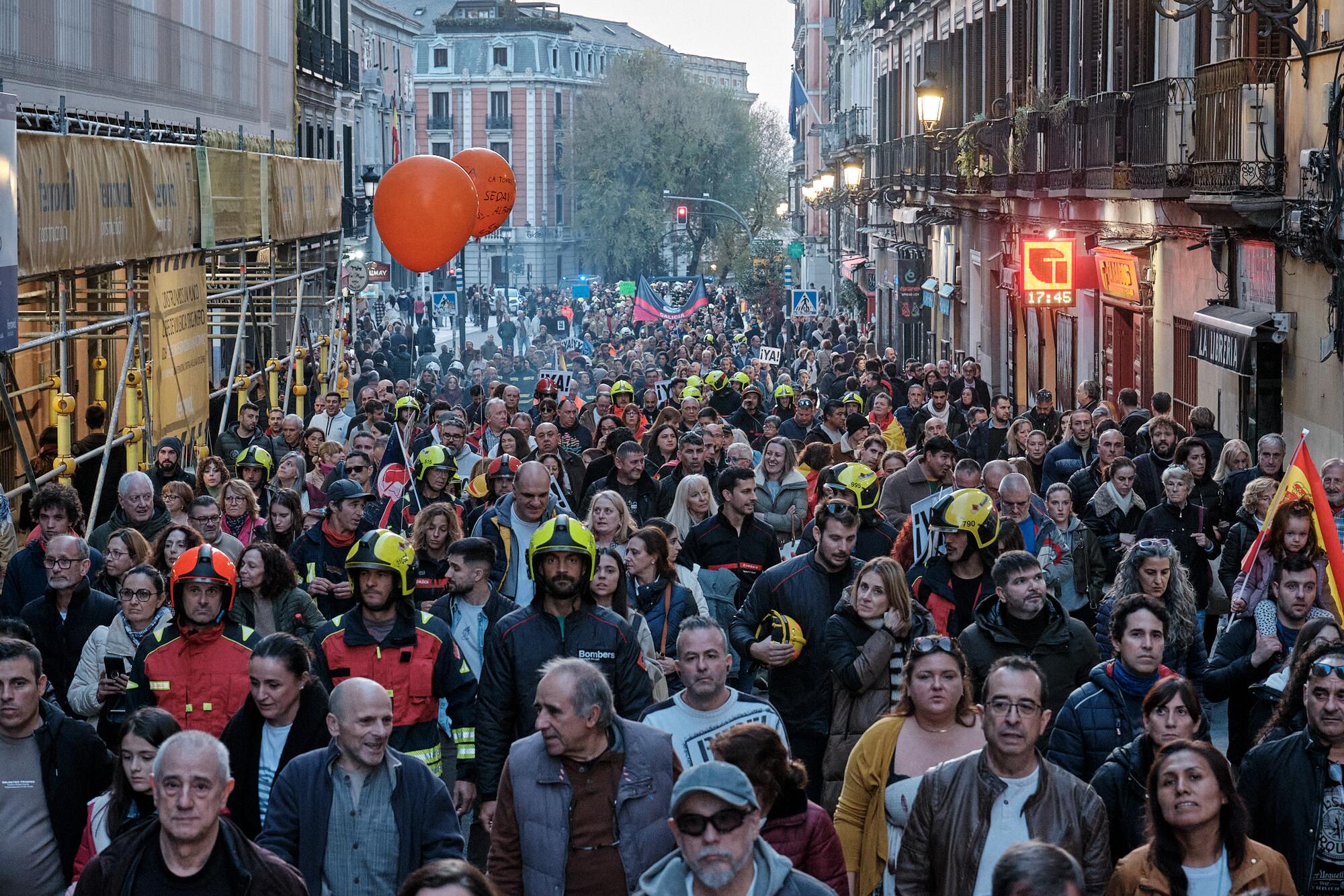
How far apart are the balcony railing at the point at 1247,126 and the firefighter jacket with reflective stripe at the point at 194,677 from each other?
1119 cm

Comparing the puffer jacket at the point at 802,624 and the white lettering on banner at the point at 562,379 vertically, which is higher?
the white lettering on banner at the point at 562,379

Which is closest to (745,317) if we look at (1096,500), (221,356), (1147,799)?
(221,356)

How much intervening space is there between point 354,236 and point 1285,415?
36.6 m

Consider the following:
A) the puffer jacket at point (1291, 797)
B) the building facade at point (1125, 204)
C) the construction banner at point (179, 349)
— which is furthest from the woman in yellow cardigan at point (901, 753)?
the construction banner at point (179, 349)

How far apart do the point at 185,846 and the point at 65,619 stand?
3.76 meters

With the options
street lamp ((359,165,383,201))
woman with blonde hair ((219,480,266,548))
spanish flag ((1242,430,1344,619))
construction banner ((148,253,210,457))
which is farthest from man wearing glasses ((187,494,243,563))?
street lamp ((359,165,383,201))

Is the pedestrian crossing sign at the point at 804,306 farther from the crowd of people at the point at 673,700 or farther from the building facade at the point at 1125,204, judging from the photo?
the crowd of people at the point at 673,700

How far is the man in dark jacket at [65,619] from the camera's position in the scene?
8266mm

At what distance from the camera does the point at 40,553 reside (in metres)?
9.32

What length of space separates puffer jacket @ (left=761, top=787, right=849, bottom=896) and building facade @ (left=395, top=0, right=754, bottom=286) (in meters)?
99.8

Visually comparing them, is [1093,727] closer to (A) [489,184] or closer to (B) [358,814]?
(B) [358,814]

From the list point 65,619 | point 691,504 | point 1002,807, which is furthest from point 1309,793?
point 691,504

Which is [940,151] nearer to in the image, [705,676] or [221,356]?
[221,356]

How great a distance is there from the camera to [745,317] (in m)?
56.1
